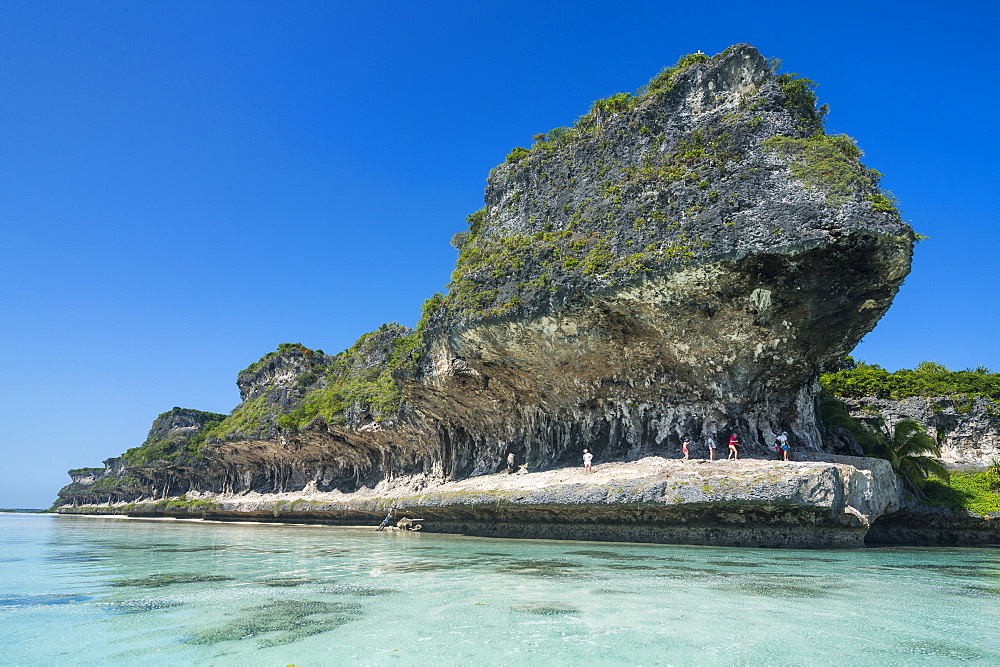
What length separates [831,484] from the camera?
39.7ft

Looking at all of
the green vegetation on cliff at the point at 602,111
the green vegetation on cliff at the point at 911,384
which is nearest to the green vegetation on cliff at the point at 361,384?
the green vegetation on cliff at the point at 602,111

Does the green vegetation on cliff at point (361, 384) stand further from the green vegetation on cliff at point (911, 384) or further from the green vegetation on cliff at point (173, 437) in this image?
the green vegetation on cliff at point (173, 437)

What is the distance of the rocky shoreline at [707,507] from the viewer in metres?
12.4

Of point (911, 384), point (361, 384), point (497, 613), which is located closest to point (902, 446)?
point (911, 384)

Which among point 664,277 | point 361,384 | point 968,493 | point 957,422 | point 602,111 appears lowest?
point 968,493

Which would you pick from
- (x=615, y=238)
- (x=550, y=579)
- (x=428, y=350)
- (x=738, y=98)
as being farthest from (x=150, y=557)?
(x=738, y=98)

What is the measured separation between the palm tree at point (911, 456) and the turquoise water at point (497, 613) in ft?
34.8

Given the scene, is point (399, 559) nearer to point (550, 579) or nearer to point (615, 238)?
point (550, 579)

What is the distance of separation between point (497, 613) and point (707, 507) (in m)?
9.45

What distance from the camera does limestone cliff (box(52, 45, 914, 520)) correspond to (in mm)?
13609

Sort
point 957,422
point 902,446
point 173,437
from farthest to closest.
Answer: point 173,437 < point 957,422 < point 902,446

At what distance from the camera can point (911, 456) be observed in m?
18.7

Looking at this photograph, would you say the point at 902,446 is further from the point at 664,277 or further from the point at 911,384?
the point at 664,277

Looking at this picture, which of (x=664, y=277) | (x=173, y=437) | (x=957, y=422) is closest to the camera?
(x=664, y=277)
